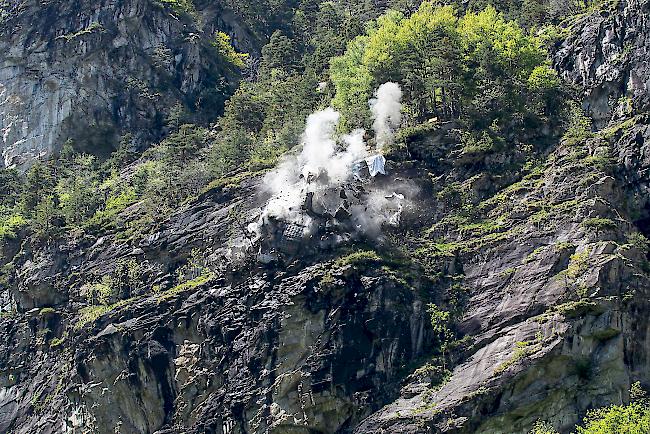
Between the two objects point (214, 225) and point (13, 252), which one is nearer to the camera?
point (214, 225)

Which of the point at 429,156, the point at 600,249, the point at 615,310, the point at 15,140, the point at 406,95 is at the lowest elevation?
the point at 615,310

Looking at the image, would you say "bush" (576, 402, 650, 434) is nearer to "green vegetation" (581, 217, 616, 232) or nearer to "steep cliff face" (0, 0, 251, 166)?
"green vegetation" (581, 217, 616, 232)

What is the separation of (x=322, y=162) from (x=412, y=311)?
1043 centimetres

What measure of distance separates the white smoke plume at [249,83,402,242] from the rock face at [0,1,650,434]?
1526 millimetres

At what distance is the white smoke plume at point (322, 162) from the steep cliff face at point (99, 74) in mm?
19815

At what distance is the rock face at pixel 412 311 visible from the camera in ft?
119

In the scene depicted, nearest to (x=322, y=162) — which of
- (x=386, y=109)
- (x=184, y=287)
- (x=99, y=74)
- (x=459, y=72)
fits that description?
(x=386, y=109)

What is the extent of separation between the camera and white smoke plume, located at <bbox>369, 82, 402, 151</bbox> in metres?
51.0

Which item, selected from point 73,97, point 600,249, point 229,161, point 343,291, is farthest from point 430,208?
point 73,97

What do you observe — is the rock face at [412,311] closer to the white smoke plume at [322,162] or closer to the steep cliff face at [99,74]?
the white smoke plume at [322,162]

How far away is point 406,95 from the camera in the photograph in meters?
52.2

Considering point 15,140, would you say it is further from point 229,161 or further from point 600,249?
point 600,249

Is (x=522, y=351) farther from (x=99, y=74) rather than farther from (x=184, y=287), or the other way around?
(x=99, y=74)

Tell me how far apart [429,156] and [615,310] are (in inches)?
562
